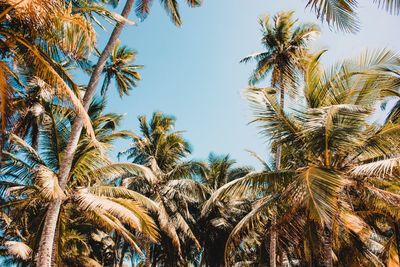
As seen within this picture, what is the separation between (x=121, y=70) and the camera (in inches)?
807

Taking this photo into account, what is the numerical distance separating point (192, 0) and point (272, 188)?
8.80m

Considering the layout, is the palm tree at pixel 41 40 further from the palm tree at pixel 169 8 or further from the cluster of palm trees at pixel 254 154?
the palm tree at pixel 169 8

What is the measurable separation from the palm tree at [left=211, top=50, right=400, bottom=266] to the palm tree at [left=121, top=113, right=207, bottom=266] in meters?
7.87

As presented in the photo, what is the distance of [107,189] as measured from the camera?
1012cm

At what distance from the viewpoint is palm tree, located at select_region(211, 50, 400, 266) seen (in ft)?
24.7

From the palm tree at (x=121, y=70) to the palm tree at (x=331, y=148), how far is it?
13.1 metres

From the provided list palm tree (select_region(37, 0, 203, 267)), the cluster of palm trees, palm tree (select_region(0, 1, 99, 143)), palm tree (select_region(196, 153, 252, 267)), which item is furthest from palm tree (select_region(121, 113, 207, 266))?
palm tree (select_region(0, 1, 99, 143))

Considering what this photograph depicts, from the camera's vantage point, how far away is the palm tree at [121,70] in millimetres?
20219

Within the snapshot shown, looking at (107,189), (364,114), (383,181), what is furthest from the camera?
(107,189)

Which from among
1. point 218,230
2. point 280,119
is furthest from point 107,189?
point 218,230

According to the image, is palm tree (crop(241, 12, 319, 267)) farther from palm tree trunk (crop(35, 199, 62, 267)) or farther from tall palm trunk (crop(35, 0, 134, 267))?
palm tree trunk (crop(35, 199, 62, 267))

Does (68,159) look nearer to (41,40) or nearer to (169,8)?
(41,40)

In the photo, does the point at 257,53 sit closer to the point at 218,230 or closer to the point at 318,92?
the point at 318,92

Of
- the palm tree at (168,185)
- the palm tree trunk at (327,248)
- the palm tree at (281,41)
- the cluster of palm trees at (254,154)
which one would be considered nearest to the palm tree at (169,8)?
the cluster of palm trees at (254,154)
